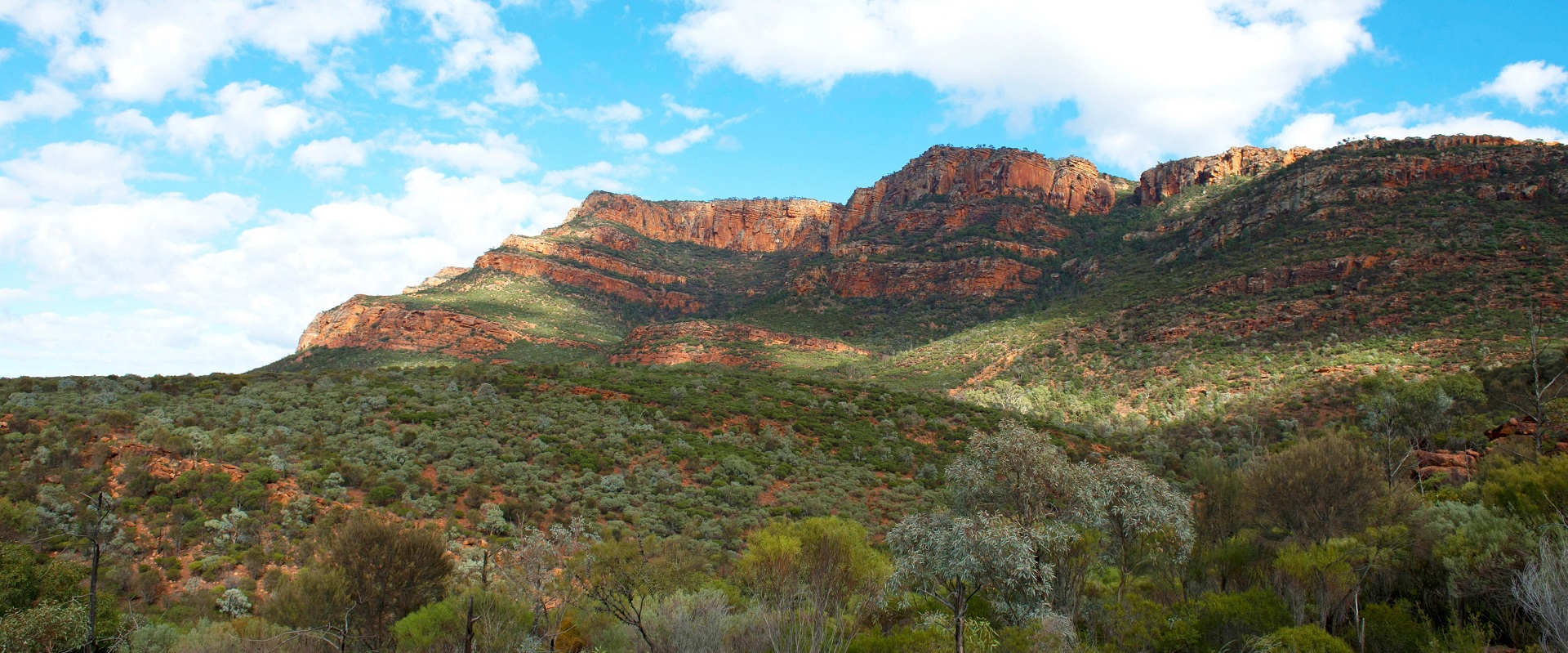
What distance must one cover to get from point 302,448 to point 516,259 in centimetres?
8534

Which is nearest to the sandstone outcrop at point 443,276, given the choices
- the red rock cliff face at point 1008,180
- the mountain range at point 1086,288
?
the mountain range at point 1086,288

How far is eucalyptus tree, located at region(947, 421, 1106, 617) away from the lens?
47.0 ft

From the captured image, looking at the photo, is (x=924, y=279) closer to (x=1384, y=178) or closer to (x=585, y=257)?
(x=1384, y=178)

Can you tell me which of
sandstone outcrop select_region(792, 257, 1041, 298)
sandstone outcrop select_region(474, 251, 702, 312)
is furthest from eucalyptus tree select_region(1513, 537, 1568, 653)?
sandstone outcrop select_region(474, 251, 702, 312)

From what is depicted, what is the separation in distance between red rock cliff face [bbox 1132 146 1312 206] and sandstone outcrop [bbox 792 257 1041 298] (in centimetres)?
3187

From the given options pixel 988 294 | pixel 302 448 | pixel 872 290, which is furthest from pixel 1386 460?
pixel 872 290

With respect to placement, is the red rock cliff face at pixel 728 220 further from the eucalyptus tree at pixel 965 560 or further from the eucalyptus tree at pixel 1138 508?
the eucalyptus tree at pixel 965 560

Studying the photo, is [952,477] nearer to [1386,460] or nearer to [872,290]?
[1386,460]

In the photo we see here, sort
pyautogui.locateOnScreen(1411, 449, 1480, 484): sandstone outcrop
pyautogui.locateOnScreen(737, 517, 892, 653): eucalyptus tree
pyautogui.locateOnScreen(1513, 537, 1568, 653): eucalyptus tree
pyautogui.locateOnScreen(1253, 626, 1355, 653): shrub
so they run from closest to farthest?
pyautogui.locateOnScreen(1513, 537, 1568, 653): eucalyptus tree, pyautogui.locateOnScreen(1253, 626, 1355, 653): shrub, pyautogui.locateOnScreen(737, 517, 892, 653): eucalyptus tree, pyautogui.locateOnScreen(1411, 449, 1480, 484): sandstone outcrop

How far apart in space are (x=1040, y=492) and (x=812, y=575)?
5.21m

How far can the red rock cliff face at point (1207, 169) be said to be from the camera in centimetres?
9350

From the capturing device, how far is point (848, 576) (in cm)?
1458

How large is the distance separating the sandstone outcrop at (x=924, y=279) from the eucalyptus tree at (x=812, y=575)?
8302 cm

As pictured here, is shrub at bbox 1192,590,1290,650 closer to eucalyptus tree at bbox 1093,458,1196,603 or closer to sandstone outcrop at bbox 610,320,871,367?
eucalyptus tree at bbox 1093,458,1196,603
